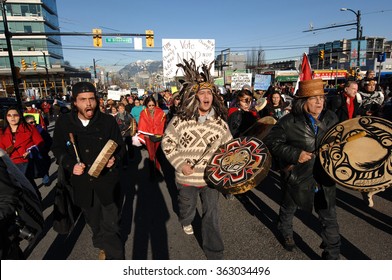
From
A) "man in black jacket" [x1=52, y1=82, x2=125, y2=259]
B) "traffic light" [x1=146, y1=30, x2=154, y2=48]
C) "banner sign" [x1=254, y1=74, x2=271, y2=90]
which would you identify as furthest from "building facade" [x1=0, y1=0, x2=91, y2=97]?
"man in black jacket" [x1=52, y1=82, x2=125, y2=259]

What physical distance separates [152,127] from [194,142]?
3199mm

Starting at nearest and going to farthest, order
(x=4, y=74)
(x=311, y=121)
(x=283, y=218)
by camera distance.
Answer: (x=311, y=121) → (x=283, y=218) → (x=4, y=74)

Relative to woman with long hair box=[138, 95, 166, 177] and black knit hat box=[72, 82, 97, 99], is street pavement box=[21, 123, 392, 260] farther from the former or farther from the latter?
black knit hat box=[72, 82, 97, 99]

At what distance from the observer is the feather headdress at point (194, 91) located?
276 centimetres

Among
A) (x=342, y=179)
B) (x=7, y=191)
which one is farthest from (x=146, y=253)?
(x=342, y=179)

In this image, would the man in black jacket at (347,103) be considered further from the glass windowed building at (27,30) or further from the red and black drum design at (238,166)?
the glass windowed building at (27,30)

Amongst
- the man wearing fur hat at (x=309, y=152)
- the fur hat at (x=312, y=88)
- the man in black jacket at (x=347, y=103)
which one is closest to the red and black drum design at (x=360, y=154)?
the man wearing fur hat at (x=309, y=152)

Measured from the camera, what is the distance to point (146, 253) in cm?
302

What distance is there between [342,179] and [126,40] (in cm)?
1622

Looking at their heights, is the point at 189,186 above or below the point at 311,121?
below

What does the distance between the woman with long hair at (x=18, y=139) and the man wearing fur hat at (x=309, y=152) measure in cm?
386

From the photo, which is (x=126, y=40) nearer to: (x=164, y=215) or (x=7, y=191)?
(x=164, y=215)
